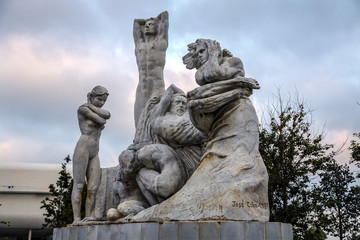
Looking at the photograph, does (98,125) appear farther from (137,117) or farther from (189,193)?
(189,193)

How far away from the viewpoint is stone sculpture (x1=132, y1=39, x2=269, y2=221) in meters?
4.57

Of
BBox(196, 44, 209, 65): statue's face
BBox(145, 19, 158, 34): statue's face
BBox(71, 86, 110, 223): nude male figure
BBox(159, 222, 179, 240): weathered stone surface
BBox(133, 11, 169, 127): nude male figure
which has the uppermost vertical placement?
BBox(145, 19, 158, 34): statue's face

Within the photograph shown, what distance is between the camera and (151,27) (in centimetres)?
735

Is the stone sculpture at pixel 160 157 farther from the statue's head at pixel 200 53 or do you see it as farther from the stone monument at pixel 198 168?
the statue's head at pixel 200 53

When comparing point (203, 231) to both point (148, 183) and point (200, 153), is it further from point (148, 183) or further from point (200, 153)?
point (200, 153)

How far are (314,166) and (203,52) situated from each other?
10210 mm

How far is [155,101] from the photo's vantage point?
6.67 meters

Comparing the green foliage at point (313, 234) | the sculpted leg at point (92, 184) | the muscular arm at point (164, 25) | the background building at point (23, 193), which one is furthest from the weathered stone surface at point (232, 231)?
the background building at point (23, 193)

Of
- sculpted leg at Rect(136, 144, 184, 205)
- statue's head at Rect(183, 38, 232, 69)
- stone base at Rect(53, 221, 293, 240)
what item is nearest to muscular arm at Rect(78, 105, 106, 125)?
sculpted leg at Rect(136, 144, 184, 205)

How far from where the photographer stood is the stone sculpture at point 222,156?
180 inches

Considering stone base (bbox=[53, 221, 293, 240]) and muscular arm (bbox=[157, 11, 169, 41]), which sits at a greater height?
muscular arm (bbox=[157, 11, 169, 41])

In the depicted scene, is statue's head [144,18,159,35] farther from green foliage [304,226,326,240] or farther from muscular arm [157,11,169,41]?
green foliage [304,226,326,240]

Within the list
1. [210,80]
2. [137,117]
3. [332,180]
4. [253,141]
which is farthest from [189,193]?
[332,180]

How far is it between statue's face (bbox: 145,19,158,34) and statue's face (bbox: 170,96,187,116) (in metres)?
1.62
